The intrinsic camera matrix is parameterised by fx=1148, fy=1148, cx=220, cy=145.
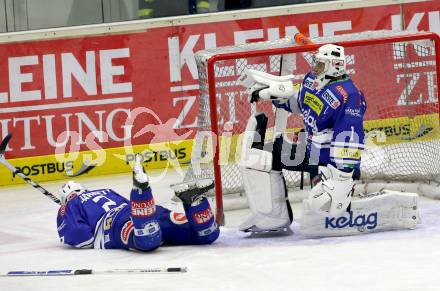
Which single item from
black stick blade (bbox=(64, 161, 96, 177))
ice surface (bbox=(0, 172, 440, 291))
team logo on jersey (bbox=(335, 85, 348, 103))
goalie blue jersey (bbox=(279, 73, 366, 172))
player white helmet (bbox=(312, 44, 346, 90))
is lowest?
ice surface (bbox=(0, 172, 440, 291))

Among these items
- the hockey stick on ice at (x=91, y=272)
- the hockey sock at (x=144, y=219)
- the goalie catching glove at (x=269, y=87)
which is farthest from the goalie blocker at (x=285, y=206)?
the hockey stick on ice at (x=91, y=272)

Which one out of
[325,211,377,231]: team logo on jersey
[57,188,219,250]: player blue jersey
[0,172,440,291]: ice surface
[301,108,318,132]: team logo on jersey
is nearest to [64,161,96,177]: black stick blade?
[0,172,440,291]: ice surface

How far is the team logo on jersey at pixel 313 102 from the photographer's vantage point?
5.69 m

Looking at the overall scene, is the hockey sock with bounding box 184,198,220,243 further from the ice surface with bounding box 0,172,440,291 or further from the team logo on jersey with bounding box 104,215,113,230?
the team logo on jersey with bounding box 104,215,113,230

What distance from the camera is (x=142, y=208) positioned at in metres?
5.17

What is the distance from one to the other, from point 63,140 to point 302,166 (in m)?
2.90

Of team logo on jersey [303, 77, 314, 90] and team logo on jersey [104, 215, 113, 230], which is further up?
team logo on jersey [303, 77, 314, 90]

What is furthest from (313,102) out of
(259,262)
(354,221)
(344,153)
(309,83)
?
(259,262)

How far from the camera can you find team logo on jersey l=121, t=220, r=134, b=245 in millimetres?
5383

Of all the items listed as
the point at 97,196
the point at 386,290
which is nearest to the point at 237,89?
the point at 97,196

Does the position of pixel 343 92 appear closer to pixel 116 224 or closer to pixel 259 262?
pixel 259 262

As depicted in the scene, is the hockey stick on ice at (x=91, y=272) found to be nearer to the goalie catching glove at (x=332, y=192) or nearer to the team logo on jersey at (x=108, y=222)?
the team logo on jersey at (x=108, y=222)

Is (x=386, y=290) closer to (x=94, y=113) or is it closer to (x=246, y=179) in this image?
(x=246, y=179)

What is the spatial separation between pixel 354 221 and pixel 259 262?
2.51 ft
